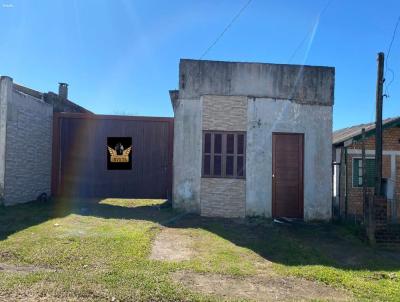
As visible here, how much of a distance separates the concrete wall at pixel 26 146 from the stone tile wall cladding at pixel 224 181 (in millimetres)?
5348

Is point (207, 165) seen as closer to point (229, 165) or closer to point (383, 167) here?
point (229, 165)

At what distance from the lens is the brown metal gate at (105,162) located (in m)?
13.7

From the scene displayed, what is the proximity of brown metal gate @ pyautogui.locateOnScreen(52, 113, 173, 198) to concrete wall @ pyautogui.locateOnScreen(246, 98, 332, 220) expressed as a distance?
327 cm

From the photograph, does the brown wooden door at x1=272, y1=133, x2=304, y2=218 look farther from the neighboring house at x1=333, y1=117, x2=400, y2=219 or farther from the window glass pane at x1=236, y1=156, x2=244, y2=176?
the neighboring house at x1=333, y1=117, x2=400, y2=219

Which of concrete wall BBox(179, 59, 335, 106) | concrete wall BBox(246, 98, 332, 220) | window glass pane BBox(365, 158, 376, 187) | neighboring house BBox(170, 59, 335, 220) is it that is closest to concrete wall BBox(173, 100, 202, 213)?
neighboring house BBox(170, 59, 335, 220)

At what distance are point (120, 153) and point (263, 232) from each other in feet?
20.5

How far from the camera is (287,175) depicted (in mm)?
11609

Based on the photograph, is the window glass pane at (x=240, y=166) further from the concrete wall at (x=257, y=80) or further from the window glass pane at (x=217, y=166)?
the concrete wall at (x=257, y=80)

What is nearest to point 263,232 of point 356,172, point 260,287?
point 260,287

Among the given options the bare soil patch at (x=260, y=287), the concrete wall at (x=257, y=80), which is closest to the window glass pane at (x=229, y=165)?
the concrete wall at (x=257, y=80)

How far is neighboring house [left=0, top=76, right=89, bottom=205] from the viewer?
10945mm

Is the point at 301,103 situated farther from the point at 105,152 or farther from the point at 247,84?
the point at 105,152

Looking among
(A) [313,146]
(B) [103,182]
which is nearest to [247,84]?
(A) [313,146]

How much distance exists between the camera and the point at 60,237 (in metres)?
7.73
